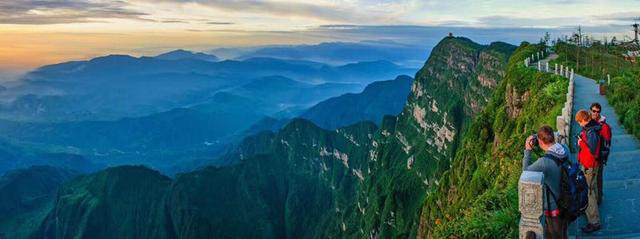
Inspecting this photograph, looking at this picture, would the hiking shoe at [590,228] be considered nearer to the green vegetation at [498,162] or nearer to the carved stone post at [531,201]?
the green vegetation at [498,162]

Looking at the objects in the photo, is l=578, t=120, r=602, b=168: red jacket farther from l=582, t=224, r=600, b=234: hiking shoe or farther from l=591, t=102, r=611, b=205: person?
l=582, t=224, r=600, b=234: hiking shoe

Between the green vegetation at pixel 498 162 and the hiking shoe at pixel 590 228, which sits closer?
the hiking shoe at pixel 590 228

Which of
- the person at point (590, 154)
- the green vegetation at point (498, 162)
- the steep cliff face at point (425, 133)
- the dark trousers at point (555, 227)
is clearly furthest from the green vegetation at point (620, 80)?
the steep cliff face at point (425, 133)

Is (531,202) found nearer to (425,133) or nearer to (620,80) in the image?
(620,80)

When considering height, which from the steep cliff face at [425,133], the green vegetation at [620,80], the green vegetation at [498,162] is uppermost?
the green vegetation at [620,80]

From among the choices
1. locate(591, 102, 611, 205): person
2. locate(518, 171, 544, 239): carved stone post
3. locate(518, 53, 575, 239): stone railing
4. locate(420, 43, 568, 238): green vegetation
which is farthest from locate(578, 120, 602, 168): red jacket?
locate(518, 171, 544, 239): carved stone post

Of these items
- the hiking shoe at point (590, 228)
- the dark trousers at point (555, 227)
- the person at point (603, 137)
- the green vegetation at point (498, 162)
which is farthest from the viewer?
the green vegetation at point (498, 162)

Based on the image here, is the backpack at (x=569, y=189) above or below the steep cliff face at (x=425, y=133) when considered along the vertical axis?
above

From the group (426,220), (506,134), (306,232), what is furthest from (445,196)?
(306,232)
